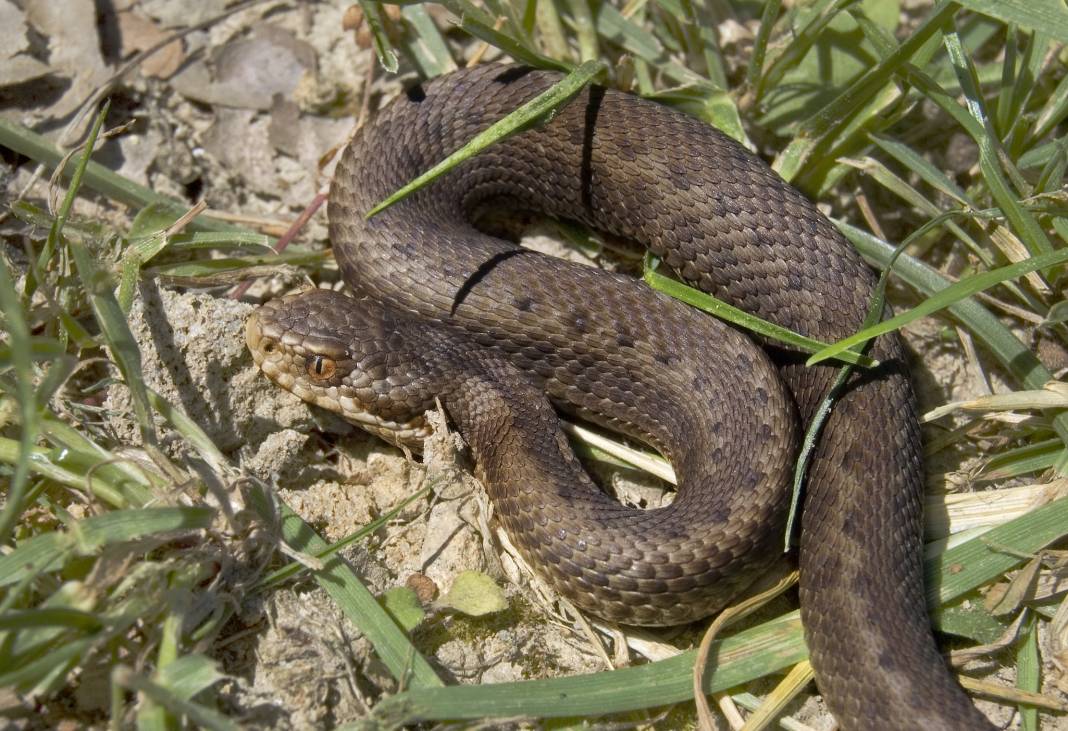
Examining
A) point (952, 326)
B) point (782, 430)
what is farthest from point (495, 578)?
point (952, 326)

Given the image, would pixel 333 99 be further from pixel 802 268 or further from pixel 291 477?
pixel 802 268

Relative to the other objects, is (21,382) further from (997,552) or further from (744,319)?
(997,552)

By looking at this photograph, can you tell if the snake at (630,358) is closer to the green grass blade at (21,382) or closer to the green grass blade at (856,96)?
the green grass blade at (856,96)

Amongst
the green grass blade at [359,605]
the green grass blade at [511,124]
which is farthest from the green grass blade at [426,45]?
the green grass blade at [359,605]

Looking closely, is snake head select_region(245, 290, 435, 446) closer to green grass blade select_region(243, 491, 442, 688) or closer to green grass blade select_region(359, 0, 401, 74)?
green grass blade select_region(243, 491, 442, 688)

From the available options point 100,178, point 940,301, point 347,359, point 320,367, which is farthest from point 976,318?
point 100,178

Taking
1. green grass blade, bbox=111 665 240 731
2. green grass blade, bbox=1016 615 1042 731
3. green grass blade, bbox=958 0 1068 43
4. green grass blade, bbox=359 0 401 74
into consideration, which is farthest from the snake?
green grass blade, bbox=111 665 240 731
